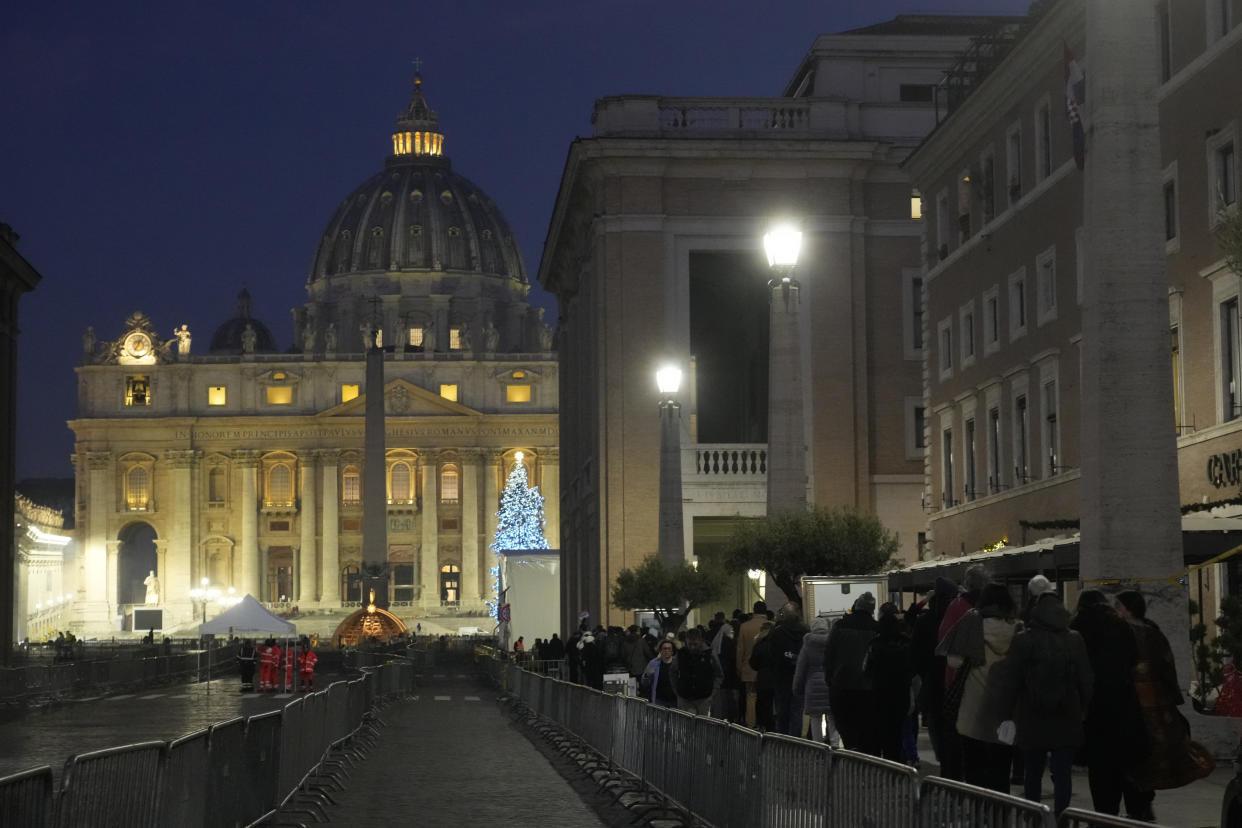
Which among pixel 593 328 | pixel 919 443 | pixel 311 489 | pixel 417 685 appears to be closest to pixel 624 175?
pixel 593 328

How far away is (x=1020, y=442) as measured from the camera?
3875cm

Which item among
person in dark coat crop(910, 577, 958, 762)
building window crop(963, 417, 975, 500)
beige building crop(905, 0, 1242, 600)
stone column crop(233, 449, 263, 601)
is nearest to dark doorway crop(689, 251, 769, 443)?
beige building crop(905, 0, 1242, 600)

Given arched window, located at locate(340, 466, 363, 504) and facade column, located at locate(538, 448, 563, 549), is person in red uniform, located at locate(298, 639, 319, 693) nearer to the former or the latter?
facade column, located at locate(538, 448, 563, 549)

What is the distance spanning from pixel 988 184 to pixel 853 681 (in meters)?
25.6

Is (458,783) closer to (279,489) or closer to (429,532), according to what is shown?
(429,532)

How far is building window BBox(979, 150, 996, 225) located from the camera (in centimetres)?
4044

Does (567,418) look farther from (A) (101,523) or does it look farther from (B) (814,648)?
(A) (101,523)

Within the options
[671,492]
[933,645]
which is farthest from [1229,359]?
[933,645]

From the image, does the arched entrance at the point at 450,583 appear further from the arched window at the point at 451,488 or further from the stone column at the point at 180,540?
the stone column at the point at 180,540

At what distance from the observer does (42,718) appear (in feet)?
133

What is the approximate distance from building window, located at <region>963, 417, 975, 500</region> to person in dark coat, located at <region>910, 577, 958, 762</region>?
85.7ft

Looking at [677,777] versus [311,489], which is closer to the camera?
[677,777]

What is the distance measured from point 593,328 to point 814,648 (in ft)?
145

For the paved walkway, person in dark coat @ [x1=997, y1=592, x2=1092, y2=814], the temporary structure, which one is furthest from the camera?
the temporary structure
